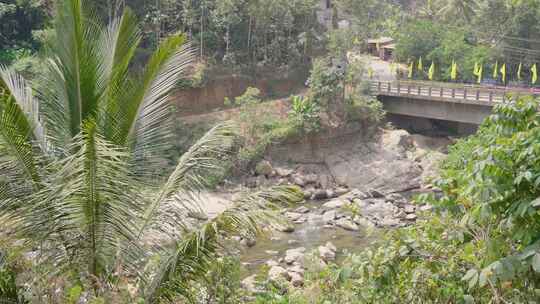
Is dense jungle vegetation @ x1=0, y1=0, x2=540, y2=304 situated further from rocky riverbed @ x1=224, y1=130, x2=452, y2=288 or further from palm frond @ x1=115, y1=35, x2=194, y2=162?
rocky riverbed @ x1=224, y1=130, x2=452, y2=288

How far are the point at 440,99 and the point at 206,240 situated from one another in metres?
27.9

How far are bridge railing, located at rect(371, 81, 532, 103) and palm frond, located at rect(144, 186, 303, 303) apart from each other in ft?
82.5

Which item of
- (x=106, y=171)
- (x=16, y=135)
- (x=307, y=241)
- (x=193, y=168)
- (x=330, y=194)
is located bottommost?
(x=330, y=194)

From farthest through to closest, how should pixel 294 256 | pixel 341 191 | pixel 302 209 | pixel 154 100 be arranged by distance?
pixel 341 191
pixel 302 209
pixel 294 256
pixel 154 100

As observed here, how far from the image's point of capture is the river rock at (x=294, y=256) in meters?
18.5

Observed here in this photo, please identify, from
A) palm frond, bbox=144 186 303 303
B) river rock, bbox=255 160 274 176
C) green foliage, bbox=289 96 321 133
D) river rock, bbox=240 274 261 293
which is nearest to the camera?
palm frond, bbox=144 186 303 303

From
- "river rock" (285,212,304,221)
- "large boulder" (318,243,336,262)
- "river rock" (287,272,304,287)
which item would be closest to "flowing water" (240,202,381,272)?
"large boulder" (318,243,336,262)

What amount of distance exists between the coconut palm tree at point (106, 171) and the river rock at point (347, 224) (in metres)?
16.7

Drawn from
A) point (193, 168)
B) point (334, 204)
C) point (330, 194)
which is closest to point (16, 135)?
point (193, 168)

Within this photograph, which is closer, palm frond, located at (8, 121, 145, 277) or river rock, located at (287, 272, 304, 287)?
palm frond, located at (8, 121, 145, 277)

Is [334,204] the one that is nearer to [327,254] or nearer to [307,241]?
[307,241]

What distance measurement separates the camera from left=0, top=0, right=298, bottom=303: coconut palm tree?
5043 mm

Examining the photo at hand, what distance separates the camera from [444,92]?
31.7 m

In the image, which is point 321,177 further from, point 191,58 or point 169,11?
point 191,58
